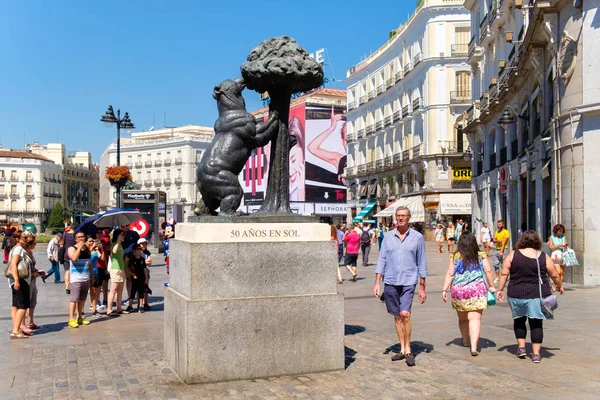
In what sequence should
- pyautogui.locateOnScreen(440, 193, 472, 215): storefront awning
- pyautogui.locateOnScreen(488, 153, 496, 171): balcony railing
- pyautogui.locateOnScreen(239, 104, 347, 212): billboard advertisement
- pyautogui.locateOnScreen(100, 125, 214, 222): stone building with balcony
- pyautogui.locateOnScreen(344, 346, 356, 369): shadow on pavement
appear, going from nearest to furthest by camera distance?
pyautogui.locateOnScreen(344, 346, 356, 369): shadow on pavement < pyautogui.locateOnScreen(488, 153, 496, 171): balcony railing < pyautogui.locateOnScreen(440, 193, 472, 215): storefront awning < pyautogui.locateOnScreen(239, 104, 347, 212): billboard advertisement < pyautogui.locateOnScreen(100, 125, 214, 222): stone building with balcony

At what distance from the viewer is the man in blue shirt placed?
287 inches

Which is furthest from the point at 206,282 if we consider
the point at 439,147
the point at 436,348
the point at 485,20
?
the point at 439,147

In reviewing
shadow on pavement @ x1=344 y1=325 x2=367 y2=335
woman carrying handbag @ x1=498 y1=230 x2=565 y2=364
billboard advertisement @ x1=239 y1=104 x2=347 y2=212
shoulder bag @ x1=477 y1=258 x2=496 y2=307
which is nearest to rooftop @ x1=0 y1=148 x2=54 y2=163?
billboard advertisement @ x1=239 y1=104 x2=347 y2=212

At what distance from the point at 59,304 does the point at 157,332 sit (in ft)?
15.3

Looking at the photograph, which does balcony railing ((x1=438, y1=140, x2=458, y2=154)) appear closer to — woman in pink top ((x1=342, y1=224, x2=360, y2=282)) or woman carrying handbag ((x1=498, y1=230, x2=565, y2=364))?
woman in pink top ((x1=342, y1=224, x2=360, y2=282))

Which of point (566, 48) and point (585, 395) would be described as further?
point (566, 48)

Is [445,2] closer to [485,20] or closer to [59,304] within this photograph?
[485,20]

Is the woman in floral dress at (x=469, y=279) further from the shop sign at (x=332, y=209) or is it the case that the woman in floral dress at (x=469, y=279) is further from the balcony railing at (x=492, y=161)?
the shop sign at (x=332, y=209)

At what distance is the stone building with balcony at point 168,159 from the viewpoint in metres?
104

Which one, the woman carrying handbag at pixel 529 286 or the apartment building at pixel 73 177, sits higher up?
the apartment building at pixel 73 177

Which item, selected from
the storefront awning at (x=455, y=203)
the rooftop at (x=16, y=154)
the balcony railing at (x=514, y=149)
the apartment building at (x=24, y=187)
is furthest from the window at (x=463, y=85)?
the rooftop at (x=16, y=154)

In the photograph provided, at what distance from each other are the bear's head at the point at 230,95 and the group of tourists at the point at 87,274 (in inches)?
150

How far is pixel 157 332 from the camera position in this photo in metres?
9.62

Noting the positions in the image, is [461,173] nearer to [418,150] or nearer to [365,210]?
[418,150]
